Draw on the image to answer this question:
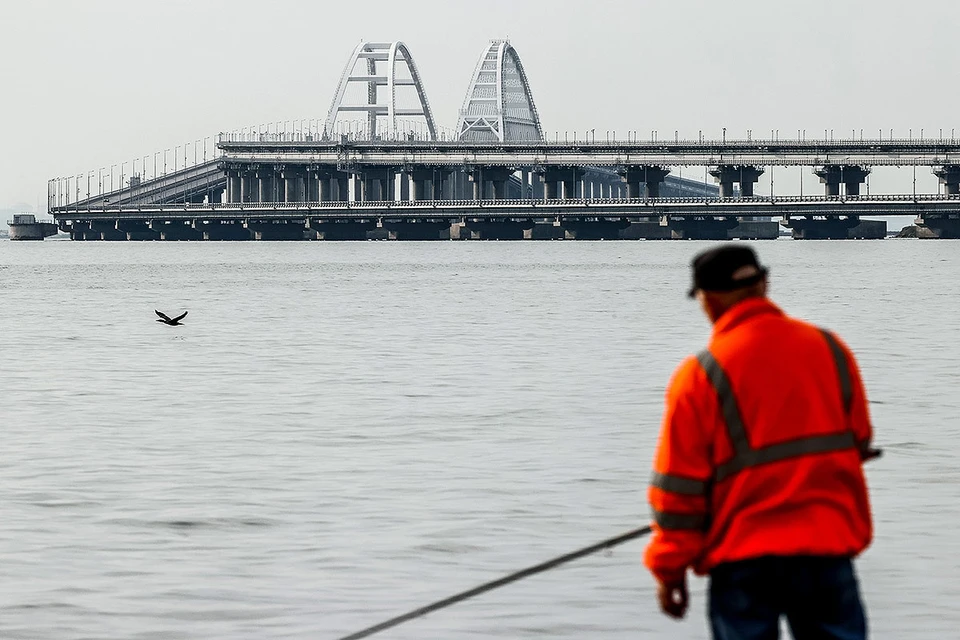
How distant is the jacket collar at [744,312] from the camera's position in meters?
7.58

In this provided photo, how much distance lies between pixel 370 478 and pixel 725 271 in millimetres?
14122

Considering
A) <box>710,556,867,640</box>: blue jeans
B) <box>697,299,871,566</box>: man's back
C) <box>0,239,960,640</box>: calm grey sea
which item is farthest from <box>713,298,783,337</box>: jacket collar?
<box>0,239,960,640</box>: calm grey sea

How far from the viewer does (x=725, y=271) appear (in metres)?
7.68

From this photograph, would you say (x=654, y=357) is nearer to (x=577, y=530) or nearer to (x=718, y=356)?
(x=577, y=530)

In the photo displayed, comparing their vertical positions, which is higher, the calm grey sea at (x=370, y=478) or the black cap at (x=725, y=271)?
the black cap at (x=725, y=271)

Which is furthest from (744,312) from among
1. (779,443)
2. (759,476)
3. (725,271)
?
(759,476)

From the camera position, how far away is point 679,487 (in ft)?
24.7

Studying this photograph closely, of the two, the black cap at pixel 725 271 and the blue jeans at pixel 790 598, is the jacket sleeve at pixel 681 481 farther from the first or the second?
the black cap at pixel 725 271

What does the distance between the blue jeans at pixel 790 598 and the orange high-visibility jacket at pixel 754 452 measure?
0.06m

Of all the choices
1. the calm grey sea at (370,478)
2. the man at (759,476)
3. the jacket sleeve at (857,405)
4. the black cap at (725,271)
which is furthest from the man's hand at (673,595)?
the calm grey sea at (370,478)

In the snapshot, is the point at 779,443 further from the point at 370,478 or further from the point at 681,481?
the point at 370,478

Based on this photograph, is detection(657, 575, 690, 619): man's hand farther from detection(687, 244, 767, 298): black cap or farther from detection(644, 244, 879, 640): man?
detection(687, 244, 767, 298): black cap

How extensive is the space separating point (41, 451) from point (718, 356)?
1844cm

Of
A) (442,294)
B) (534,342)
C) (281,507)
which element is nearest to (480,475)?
(281,507)
